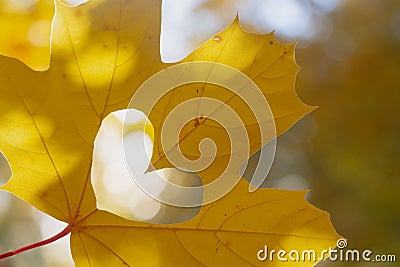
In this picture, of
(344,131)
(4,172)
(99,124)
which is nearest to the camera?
(99,124)

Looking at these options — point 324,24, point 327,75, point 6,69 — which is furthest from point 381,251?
point 6,69

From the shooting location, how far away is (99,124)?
0.53 m

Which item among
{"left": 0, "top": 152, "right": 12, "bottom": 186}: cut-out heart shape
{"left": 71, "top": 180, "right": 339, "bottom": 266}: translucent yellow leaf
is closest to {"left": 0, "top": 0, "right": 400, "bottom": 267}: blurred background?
{"left": 0, "top": 152, "right": 12, "bottom": 186}: cut-out heart shape

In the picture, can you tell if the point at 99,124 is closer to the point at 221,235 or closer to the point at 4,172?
the point at 221,235

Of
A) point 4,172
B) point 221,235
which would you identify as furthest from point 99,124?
point 4,172

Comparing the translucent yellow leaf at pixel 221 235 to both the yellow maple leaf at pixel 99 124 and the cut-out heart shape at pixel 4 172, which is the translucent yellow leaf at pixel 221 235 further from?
the cut-out heart shape at pixel 4 172

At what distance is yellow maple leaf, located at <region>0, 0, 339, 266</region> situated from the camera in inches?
20.1

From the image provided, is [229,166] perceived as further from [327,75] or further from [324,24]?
[324,24]

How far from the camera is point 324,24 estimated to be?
2787 mm

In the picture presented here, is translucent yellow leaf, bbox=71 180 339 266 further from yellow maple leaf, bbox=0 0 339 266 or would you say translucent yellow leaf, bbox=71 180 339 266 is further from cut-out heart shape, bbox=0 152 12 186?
cut-out heart shape, bbox=0 152 12 186

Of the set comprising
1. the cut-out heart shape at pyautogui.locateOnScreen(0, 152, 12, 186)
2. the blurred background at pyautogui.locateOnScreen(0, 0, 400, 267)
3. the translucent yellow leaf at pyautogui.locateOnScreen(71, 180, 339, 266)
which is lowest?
the translucent yellow leaf at pyautogui.locateOnScreen(71, 180, 339, 266)

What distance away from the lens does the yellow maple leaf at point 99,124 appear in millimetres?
511

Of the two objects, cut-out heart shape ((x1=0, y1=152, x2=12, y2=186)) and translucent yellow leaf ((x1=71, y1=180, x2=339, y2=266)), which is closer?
translucent yellow leaf ((x1=71, y1=180, x2=339, y2=266))

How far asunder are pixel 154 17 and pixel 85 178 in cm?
18
